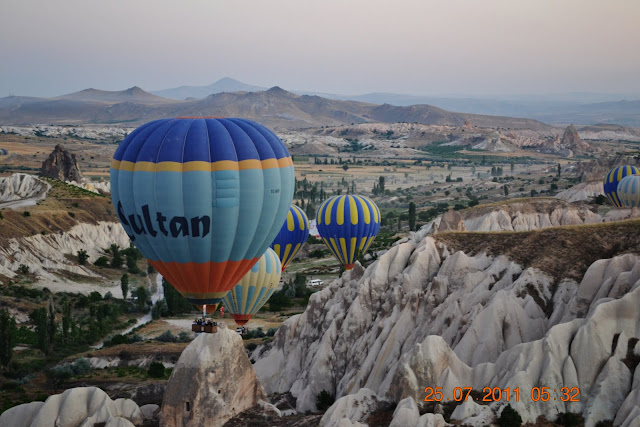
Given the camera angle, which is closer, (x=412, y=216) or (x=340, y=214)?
(x=340, y=214)

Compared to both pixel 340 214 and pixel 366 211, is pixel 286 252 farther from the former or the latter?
pixel 366 211

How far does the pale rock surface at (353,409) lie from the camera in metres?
30.2

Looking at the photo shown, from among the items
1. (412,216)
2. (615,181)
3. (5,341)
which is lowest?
(412,216)

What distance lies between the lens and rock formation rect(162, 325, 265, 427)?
112 feet

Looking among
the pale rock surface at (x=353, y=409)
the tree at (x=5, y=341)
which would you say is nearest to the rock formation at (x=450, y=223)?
the pale rock surface at (x=353, y=409)

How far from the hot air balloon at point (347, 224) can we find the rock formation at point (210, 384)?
3411 centimetres

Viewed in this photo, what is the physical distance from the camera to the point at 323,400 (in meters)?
38.4

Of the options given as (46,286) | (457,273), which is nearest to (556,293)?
(457,273)

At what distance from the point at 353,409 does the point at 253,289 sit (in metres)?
23.8

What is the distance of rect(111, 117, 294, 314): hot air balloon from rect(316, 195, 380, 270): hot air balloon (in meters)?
30.8

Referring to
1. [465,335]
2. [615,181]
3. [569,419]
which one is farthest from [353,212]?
[569,419]

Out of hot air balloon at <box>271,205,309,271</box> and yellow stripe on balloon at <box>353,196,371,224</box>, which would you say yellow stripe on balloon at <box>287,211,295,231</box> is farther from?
yellow stripe on balloon at <box>353,196,371,224</box>

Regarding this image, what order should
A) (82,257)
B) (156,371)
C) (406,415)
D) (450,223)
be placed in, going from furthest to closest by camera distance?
(82,257) < (450,223) < (156,371) < (406,415)

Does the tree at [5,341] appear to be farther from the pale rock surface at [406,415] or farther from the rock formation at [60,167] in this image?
the rock formation at [60,167]
